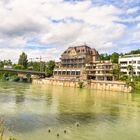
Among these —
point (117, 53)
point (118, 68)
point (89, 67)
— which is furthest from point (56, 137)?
point (117, 53)

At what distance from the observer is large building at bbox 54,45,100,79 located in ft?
495

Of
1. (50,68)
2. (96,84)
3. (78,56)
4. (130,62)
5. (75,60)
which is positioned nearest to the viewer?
(96,84)

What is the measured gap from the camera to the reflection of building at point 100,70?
130 m

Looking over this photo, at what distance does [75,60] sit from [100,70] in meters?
25.9

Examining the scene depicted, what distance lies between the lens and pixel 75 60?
157750mm

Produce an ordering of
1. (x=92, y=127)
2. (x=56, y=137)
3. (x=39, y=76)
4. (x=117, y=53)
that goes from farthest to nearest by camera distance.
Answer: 1. (x=39, y=76)
2. (x=117, y=53)
3. (x=92, y=127)
4. (x=56, y=137)

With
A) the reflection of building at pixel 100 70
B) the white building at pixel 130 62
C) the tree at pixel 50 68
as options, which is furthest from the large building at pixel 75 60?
the white building at pixel 130 62

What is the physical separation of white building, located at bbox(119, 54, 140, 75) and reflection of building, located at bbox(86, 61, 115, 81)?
6.51 meters

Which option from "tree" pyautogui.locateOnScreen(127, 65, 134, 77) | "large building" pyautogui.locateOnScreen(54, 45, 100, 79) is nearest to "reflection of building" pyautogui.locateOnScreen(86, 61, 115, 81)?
"large building" pyautogui.locateOnScreen(54, 45, 100, 79)

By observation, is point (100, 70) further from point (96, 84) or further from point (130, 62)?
point (130, 62)

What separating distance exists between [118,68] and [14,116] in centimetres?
9119

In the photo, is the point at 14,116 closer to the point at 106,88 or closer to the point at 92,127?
the point at 92,127

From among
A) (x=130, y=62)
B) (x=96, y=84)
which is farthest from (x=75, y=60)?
(x=96, y=84)

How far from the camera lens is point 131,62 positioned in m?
130
